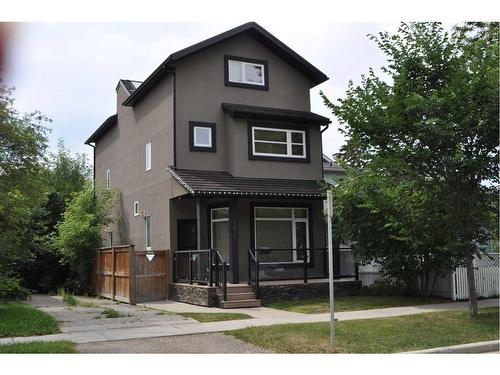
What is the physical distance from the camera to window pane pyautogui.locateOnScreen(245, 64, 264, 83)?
1944cm

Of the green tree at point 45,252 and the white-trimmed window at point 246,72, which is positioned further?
the green tree at point 45,252

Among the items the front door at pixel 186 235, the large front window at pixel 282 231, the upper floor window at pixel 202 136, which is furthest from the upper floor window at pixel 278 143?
the front door at pixel 186 235

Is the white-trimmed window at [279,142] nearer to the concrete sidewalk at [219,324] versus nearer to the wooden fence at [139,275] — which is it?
the wooden fence at [139,275]

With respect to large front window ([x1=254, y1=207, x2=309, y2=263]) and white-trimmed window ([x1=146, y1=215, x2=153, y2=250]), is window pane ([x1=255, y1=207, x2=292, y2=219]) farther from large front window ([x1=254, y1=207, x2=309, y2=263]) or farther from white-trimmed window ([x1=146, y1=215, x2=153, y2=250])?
white-trimmed window ([x1=146, y1=215, x2=153, y2=250])

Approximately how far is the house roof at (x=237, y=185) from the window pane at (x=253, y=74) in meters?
3.53

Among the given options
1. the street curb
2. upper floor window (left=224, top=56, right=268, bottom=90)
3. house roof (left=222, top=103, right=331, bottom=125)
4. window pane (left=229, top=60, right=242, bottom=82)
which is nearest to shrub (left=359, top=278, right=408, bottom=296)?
house roof (left=222, top=103, right=331, bottom=125)

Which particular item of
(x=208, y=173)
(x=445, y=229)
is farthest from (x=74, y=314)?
(x=445, y=229)

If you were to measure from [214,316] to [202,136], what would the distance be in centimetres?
739

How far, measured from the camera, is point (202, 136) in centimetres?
1844

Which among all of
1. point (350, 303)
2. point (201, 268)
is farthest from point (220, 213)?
point (350, 303)

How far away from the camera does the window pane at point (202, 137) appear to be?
60.1 ft

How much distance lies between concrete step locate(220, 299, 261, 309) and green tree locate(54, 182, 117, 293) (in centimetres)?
946

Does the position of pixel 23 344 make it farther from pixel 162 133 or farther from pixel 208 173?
pixel 162 133

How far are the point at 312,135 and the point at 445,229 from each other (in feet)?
26.9
